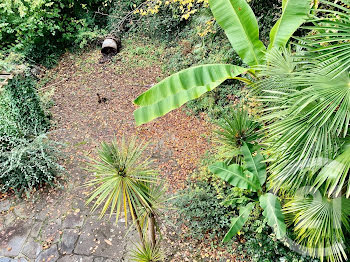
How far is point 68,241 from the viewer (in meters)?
4.19

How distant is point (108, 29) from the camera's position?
356 inches

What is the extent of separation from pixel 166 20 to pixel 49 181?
5.73m

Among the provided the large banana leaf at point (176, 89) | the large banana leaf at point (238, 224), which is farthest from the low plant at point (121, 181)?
the large banana leaf at point (238, 224)

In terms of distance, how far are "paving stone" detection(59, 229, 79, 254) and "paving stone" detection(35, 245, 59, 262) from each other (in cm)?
9

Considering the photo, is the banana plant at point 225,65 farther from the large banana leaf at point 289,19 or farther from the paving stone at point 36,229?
the paving stone at point 36,229

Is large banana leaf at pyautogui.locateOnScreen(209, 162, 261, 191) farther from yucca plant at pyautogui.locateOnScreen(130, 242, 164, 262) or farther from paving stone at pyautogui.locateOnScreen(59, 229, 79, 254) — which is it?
paving stone at pyautogui.locateOnScreen(59, 229, 79, 254)

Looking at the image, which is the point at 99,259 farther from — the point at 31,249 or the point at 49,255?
the point at 31,249

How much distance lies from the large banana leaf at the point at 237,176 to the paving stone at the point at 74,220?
2.48 metres

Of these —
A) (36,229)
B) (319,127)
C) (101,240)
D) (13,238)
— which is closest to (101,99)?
(36,229)

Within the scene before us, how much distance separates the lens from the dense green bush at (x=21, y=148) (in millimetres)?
4781

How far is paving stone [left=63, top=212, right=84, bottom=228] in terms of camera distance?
14.5ft

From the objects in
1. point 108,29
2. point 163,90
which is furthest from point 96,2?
point 163,90

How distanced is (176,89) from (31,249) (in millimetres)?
3448

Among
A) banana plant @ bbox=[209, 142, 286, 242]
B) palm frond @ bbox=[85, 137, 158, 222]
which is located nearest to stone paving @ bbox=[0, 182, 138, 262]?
palm frond @ bbox=[85, 137, 158, 222]
